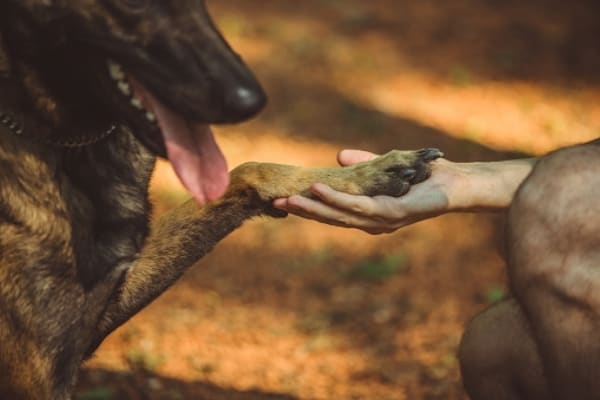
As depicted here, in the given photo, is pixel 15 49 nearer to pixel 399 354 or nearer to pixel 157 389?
pixel 157 389

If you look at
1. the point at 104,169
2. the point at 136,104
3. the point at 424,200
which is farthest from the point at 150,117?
the point at 424,200

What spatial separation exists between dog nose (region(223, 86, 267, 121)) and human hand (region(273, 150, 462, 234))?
512 mm

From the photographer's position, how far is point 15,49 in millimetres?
2959

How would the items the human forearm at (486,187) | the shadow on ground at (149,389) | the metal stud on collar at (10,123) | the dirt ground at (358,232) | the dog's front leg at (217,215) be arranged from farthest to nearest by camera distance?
the dirt ground at (358,232), the shadow on ground at (149,389), the dog's front leg at (217,215), the human forearm at (486,187), the metal stud on collar at (10,123)

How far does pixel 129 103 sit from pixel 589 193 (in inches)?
56.4

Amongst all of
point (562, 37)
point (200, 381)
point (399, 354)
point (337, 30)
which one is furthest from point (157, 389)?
point (562, 37)

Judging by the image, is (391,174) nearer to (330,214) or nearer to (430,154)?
(430,154)

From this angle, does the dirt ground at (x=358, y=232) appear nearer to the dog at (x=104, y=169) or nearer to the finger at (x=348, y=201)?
the dog at (x=104, y=169)

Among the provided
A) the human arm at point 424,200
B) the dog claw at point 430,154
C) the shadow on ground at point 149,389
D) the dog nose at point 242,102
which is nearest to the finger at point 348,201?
the human arm at point 424,200

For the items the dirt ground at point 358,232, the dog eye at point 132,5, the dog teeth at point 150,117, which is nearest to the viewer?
the dog eye at point 132,5

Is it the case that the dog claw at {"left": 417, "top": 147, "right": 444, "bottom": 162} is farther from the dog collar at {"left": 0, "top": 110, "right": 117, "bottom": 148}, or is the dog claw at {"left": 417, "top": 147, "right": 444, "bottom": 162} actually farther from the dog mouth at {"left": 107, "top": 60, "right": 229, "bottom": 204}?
the dog collar at {"left": 0, "top": 110, "right": 117, "bottom": 148}

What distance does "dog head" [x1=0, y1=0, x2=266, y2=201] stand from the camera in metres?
2.85

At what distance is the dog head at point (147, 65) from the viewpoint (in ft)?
9.36

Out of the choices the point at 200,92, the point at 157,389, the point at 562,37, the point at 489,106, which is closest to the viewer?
the point at 200,92
